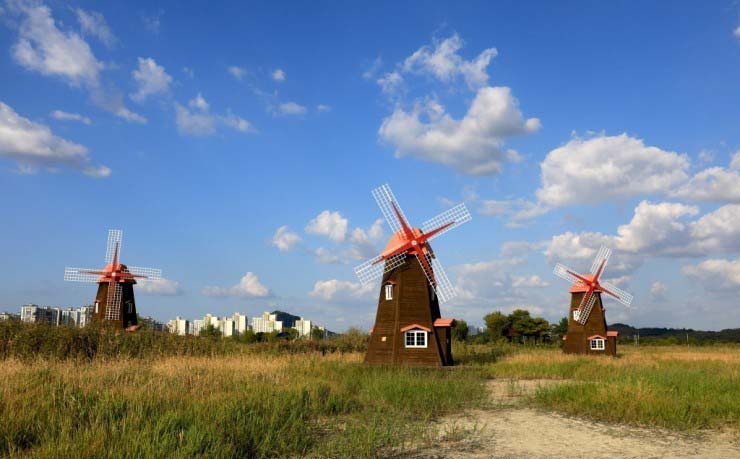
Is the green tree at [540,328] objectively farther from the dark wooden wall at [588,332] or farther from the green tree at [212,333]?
the green tree at [212,333]

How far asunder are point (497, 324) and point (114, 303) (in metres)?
37.4

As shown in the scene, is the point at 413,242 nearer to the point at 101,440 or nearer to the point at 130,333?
the point at 130,333

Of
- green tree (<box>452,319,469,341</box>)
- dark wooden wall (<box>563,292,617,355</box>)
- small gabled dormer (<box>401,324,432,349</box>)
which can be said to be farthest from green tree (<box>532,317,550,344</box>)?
small gabled dormer (<box>401,324,432,349</box>)

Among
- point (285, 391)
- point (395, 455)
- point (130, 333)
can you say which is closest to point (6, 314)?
point (130, 333)

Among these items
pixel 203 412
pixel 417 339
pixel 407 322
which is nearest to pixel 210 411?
pixel 203 412

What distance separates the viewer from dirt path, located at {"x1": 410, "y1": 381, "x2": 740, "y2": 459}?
811cm

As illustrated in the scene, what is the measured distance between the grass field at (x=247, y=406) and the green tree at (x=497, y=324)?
37.9 metres

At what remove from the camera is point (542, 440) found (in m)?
9.10

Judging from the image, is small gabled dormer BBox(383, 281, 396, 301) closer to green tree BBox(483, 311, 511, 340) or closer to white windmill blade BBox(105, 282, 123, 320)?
white windmill blade BBox(105, 282, 123, 320)

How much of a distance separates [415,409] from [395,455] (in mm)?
3848

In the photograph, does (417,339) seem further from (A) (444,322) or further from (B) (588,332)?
(B) (588,332)

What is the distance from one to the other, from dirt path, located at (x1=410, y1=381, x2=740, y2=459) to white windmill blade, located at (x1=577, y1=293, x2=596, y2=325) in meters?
25.0

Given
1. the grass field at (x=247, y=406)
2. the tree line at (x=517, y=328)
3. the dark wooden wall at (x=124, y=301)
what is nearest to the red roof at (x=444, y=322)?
the grass field at (x=247, y=406)

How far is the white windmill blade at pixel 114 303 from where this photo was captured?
33.6 meters
